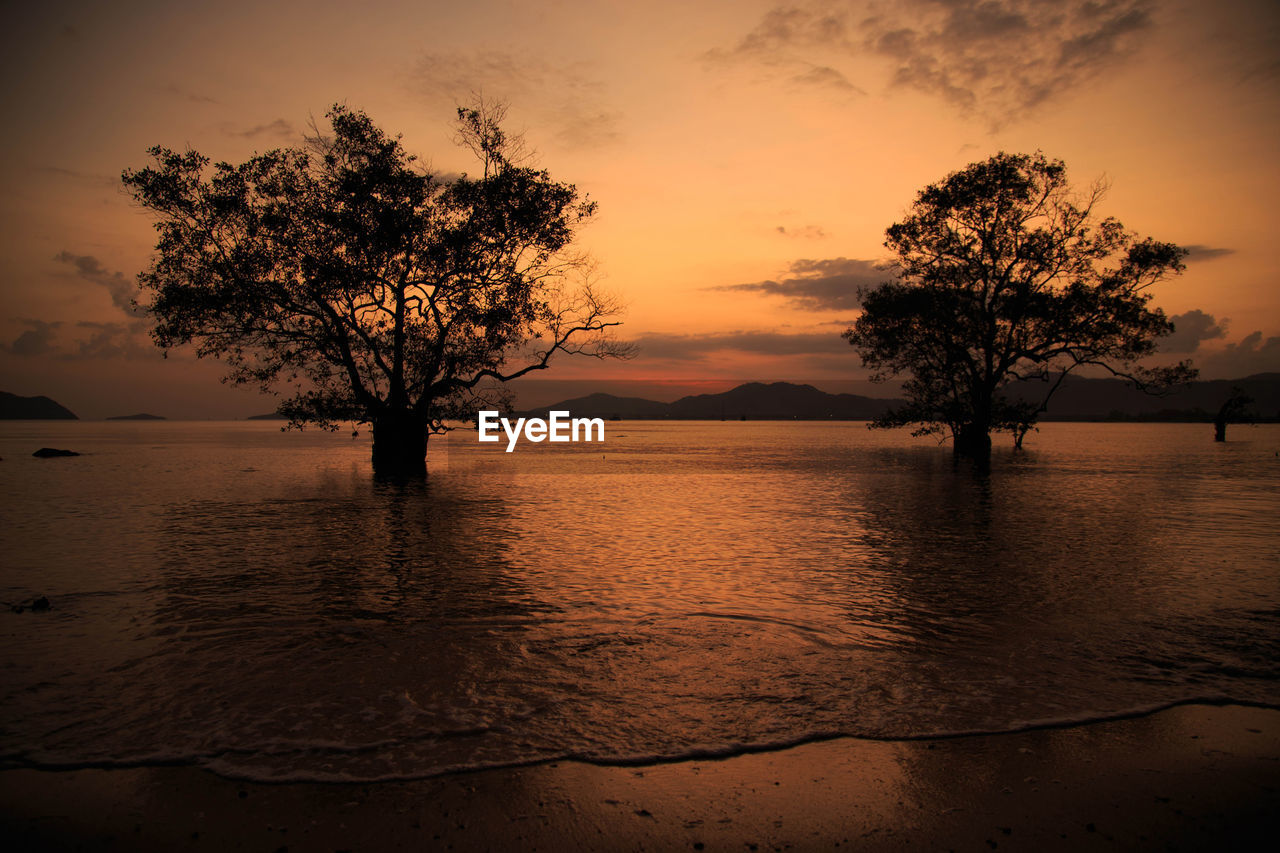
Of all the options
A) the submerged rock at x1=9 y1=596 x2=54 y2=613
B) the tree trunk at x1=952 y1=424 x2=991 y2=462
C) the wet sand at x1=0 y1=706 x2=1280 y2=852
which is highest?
the tree trunk at x1=952 y1=424 x2=991 y2=462

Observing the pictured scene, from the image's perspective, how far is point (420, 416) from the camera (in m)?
37.3

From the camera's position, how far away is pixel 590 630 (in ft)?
30.0

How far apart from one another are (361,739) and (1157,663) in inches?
327

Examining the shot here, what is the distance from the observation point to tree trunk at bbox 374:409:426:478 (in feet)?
122

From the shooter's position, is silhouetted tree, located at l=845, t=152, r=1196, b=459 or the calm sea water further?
silhouetted tree, located at l=845, t=152, r=1196, b=459

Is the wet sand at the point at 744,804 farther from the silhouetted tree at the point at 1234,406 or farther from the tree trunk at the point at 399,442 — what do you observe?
the silhouetted tree at the point at 1234,406

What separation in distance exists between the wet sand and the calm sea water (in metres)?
0.35

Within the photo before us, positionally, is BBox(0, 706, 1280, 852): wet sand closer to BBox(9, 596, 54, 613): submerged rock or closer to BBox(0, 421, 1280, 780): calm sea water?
BBox(0, 421, 1280, 780): calm sea water

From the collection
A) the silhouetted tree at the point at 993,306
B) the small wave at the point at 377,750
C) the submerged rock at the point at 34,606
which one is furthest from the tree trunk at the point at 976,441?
the submerged rock at the point at 34,606

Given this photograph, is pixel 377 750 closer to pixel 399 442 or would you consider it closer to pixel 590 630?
pixel 590 630

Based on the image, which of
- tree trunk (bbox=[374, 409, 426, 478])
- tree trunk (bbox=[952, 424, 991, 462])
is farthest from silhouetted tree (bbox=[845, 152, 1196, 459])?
tree trunk (bbox=[374, 409, 426, 478])

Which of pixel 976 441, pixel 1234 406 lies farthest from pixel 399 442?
pixel 1234 406

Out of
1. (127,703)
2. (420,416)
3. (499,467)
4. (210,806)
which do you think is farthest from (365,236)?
(210,806)

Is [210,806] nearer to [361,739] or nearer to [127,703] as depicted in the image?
[361,739]
